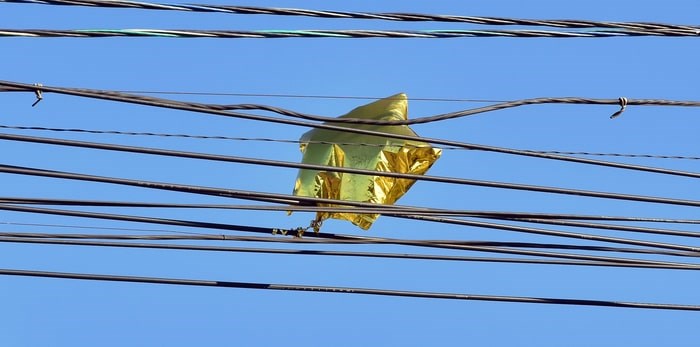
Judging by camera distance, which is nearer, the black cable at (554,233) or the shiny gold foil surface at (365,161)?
the black cable at (554,233)

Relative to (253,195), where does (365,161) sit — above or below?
above

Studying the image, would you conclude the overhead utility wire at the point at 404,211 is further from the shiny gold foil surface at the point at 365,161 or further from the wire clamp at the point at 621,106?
the shiny gold foil surface at the point at 365,161

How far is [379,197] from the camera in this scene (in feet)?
35.7

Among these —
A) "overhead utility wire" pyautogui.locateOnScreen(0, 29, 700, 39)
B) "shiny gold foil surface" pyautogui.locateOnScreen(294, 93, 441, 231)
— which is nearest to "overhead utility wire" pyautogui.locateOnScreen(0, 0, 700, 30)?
"overhead utility wire" pyautogui.locateOnScreen(0, 29, 700, 39)

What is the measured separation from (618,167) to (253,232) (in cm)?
229

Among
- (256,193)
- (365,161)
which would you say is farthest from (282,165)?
(365,161)

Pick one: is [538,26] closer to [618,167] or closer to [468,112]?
[468,112]

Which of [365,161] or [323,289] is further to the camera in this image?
[365,161]

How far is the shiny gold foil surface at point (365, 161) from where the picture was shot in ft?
34.4

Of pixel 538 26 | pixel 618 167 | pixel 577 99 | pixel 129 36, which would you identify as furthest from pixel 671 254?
pixel 129 36

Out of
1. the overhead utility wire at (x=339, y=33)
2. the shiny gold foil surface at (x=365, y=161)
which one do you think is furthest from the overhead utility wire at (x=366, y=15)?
the shiny gold foil surface at (x=365, y=161)

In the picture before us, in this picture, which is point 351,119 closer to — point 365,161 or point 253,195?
point 253,195

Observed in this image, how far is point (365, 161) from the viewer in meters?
10.8

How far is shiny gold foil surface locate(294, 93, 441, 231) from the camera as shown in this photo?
10484 mm
